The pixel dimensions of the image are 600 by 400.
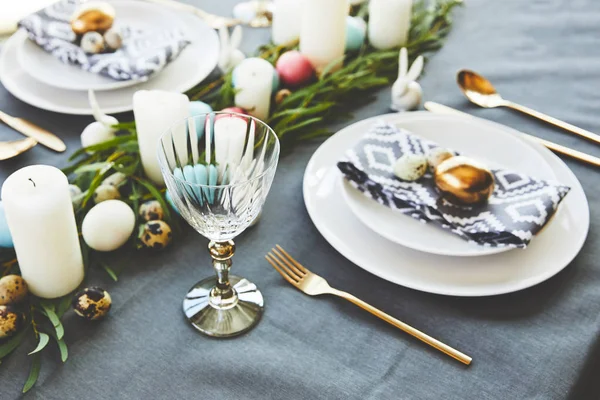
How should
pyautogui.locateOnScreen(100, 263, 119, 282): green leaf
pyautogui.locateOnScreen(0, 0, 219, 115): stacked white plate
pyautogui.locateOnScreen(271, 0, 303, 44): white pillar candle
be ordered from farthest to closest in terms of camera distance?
1. pyautogui.locateOnScreen(271, 0, 303, 44): white pillar candle
2. pyautogui.locateOnScreen(0, 0, 219, 115): stacked white plate
3. pyautogui.locateOnScreen(100, 263, 119, 282): green leaf

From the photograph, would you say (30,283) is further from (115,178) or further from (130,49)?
(130,49)

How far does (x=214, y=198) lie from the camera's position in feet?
1.79

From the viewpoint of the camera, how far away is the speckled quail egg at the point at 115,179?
2.43ft

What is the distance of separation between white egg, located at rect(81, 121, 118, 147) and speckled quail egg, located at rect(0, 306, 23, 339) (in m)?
0.28

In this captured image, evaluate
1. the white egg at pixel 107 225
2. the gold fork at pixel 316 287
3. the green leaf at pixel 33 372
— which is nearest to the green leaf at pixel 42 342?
the green leaf at pixel 33 372

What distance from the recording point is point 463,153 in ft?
2.77

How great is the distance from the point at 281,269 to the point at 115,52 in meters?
0.45

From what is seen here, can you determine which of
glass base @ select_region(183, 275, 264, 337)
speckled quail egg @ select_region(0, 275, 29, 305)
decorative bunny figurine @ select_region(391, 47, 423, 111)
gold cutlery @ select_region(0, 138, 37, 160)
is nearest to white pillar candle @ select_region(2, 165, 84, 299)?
speckled quail egg @ select_region(0, 275, 29, 305)

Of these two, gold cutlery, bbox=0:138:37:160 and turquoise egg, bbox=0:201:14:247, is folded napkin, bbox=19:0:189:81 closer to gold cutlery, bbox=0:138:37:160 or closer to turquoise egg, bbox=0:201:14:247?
gold cutlery, bbox=0:138:37:160

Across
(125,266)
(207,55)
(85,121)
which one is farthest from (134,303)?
(207,55)

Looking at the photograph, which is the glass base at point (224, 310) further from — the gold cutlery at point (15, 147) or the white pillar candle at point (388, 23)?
the white pillar candle at point (388, 23)

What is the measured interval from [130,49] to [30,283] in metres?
0.43

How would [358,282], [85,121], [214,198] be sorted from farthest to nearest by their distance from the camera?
[85,121] → [358,282] → [214,198]

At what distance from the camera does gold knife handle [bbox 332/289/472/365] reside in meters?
0.59
